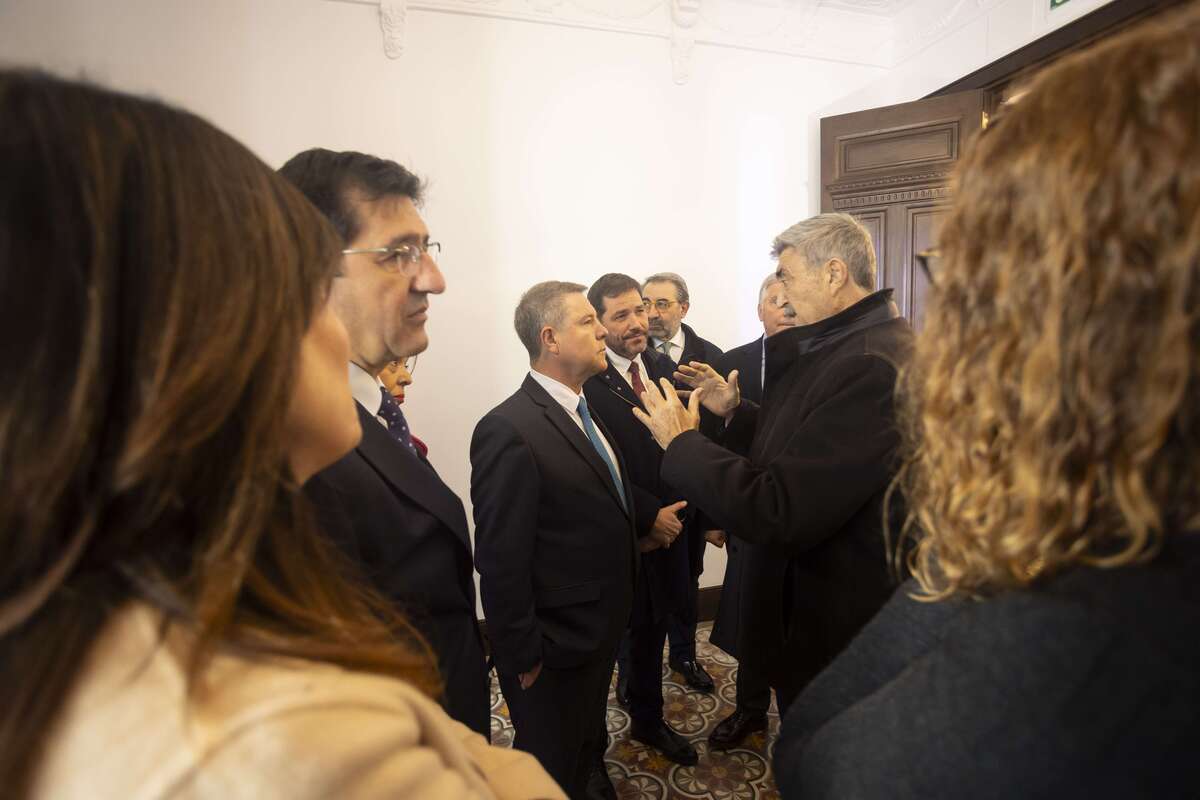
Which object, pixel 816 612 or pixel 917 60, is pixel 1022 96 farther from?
pixel 917 60

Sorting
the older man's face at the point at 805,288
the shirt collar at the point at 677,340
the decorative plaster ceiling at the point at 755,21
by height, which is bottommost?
the shirt collar at the point at 677,340

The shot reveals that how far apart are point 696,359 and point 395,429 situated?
2359mm

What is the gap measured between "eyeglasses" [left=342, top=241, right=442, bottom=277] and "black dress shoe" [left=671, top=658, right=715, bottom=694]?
2.54m

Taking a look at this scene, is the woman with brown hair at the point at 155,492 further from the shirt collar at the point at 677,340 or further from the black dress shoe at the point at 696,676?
the shirt collar at the point at 677,340

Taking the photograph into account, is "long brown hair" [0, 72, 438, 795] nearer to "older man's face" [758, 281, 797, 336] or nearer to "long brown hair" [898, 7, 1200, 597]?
"long brown hair" [898, 7, 1200, 597]

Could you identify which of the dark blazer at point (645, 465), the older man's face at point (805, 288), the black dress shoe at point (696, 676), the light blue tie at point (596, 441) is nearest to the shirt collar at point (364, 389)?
the light blue tie at point (596, 441)

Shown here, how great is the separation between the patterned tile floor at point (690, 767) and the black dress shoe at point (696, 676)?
0.03 metres

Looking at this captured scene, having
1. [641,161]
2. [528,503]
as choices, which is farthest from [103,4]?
[528,503]

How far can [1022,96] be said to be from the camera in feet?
2.05

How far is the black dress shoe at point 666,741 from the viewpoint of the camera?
8.06 feet

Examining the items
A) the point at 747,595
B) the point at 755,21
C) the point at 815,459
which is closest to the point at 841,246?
the point at 815,459

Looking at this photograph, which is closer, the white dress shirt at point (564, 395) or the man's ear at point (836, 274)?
the man's ear at point (836, 274)

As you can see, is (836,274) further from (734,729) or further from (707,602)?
(707,602)

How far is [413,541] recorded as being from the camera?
1.21 meters
